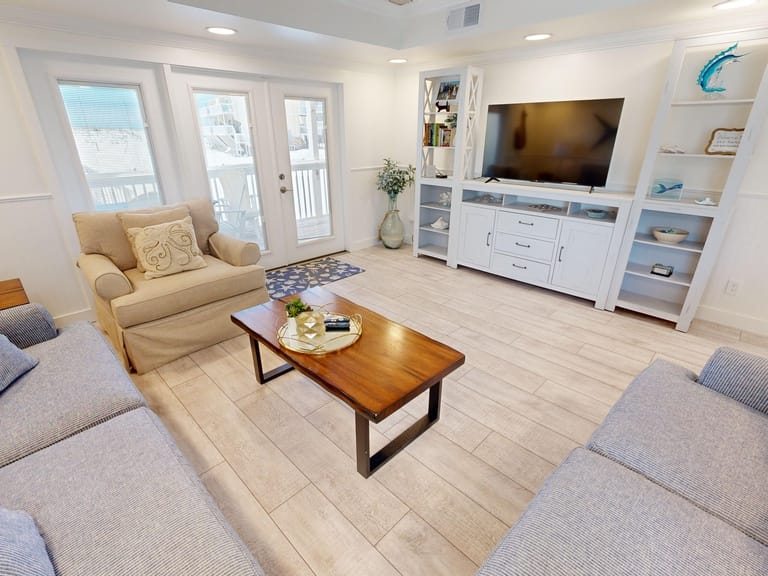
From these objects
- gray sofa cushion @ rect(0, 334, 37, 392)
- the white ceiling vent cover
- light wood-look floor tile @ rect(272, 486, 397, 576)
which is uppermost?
the white ceiling vent cover

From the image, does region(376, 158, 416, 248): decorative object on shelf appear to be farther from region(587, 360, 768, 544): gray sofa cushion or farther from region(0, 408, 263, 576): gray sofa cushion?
region(0, 408, 263, 576): gray sofa cushion

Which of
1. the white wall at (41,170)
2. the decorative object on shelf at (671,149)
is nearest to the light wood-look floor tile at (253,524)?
the white wall at (41,170)

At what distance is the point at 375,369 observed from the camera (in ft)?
5.25

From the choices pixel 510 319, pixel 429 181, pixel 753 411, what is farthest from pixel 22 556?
pixel 429 181

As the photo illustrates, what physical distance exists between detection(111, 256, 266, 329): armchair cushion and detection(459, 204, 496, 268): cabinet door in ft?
7.07

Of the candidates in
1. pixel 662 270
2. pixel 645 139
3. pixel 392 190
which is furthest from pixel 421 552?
pixel 392 190

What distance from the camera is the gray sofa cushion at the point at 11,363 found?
145 centimetres

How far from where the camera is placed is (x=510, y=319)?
299 centimetres

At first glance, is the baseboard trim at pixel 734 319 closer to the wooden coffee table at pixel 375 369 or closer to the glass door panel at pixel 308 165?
the wooden coffee table at pixel 375 369

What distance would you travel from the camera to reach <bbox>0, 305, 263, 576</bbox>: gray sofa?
2.92 ft

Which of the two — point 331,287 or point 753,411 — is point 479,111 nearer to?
point 331,287

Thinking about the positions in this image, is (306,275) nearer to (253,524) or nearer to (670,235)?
(253,524)

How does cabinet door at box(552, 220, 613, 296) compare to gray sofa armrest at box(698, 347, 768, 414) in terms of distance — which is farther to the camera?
cabinet door at box(552, 220, 613, 296)

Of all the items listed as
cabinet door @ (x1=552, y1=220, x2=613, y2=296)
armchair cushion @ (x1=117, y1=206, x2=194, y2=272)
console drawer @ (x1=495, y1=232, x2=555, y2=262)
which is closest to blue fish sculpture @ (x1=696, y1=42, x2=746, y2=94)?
cabinet door @ (x1=552, y1=220, x2=613, y2=296)
